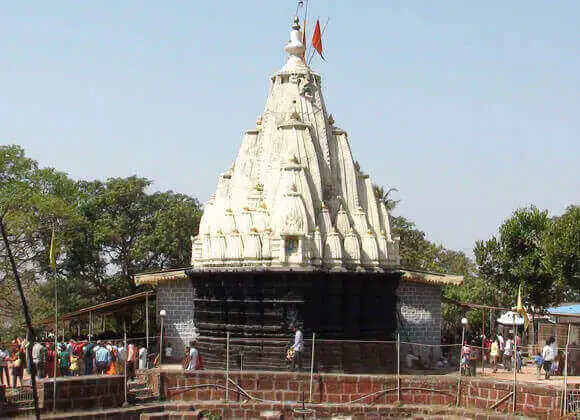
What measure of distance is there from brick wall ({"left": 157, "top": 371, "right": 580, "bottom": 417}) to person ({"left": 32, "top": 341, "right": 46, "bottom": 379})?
120 inches

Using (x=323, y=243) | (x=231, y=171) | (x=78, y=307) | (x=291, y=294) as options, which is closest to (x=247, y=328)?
(x=291, y=294)

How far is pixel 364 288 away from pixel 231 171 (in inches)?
246

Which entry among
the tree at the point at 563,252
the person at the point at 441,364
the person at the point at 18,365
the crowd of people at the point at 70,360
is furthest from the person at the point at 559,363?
the person at the point at 18,365

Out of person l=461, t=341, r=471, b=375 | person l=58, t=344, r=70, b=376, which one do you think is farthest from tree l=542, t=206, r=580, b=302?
person l=58, t=344, r=70, b=376

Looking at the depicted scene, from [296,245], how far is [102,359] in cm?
628

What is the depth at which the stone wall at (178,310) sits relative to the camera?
1169 inches

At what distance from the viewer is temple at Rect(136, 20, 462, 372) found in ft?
82.9

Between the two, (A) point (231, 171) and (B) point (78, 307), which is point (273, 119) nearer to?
(A) point (231, 171)

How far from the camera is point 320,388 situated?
76.7 feet

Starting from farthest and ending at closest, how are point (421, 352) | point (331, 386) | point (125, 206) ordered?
point (125, 206), point (421, 352), point (331, 386)

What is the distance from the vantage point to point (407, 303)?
3002 cm

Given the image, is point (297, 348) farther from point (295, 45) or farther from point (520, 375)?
point (295, 45)

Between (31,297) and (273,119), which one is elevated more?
(273,119)

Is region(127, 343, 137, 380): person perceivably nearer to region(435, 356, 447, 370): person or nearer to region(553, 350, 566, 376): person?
region(435, 356, 447, 370): person
